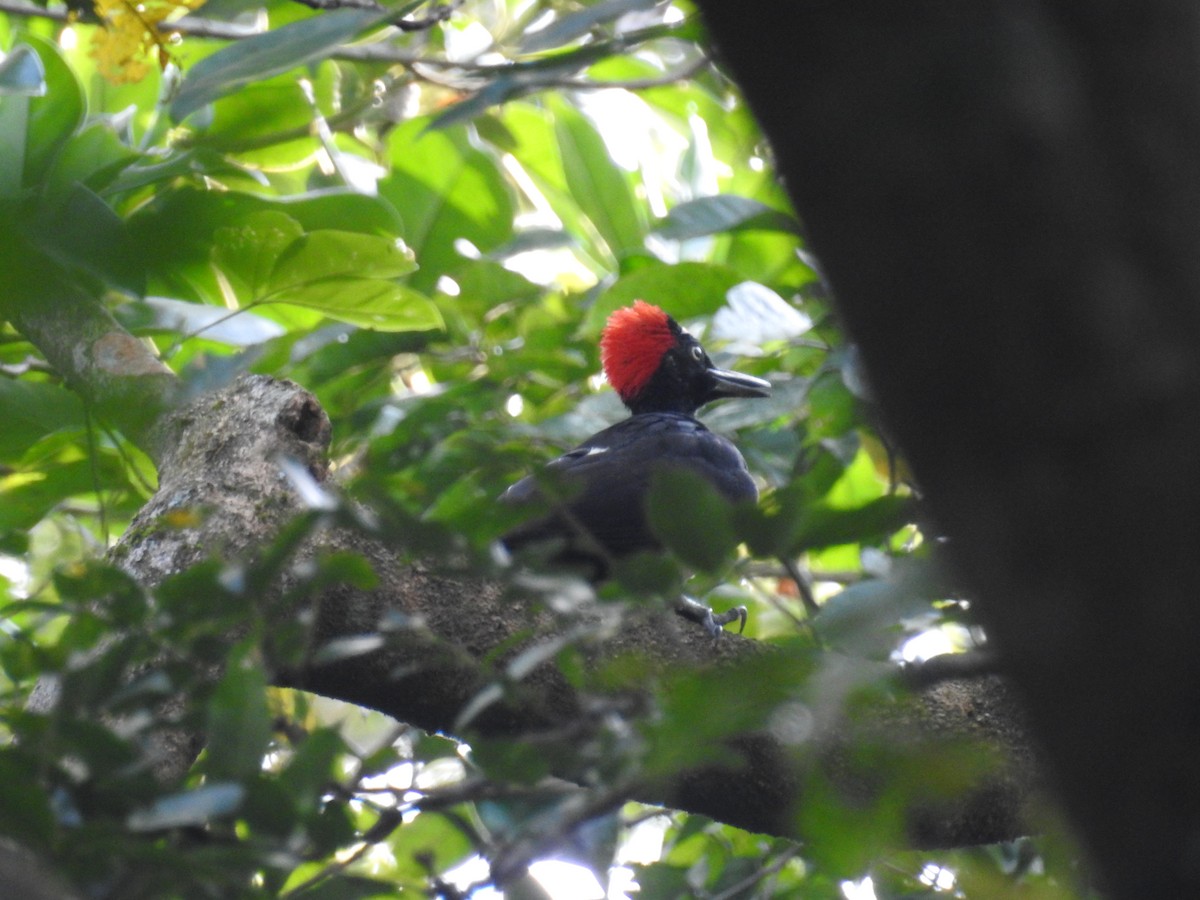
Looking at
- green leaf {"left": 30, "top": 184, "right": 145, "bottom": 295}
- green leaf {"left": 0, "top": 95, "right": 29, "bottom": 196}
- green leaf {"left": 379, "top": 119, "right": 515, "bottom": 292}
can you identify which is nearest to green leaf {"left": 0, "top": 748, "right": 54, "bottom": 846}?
green leaf {"left": 30, "top": 184, "right": 145, "bottom": 295}

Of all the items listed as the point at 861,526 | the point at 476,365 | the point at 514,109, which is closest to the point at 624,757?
A: the point at 861,526

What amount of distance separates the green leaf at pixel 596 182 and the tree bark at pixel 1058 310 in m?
3.47

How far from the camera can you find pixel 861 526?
1.07 m

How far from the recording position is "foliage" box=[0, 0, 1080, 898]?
3.50ft

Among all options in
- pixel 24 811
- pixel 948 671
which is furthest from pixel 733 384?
pixel 24 811

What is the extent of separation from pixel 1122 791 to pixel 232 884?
698 mm

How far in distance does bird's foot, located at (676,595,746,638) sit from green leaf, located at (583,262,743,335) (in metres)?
0.84

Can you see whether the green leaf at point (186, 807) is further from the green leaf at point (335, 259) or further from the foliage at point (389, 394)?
the green leaf at point (335, 259)

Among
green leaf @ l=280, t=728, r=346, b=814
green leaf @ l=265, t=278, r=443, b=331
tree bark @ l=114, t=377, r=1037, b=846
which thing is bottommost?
tree bark @ l=114, t=377, r=1037, b=846

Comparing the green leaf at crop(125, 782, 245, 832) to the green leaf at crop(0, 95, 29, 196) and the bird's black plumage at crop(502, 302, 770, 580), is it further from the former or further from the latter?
the green leaf at crop(0, 95, 29, 196)

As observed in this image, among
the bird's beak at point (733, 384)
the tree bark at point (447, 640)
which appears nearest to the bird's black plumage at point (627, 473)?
the bird's beak at point (733, 384)

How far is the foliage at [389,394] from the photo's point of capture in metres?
1.07

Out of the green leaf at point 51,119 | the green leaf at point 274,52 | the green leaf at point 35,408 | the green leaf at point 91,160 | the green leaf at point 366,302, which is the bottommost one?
the green leaf at point 35,408

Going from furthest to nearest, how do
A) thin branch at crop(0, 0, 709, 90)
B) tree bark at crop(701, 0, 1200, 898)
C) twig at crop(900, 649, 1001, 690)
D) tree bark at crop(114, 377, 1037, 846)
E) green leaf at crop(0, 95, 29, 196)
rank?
thin branch at crop(0, 0, 709, 90)
green leaf at crop(0, 95, 29, 196)
tree bark at crop(114, 377, 1037, 846)
twig at crop(900, 649, 1001, 690)
tree bark at crop(701, 0, 1200, 898)
